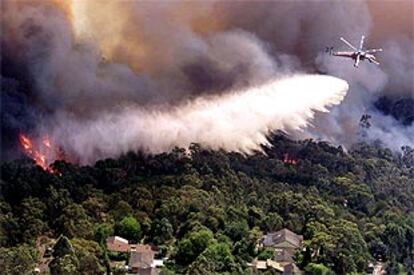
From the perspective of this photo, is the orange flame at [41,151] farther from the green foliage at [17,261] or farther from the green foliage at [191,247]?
the green foliage at [17,261]

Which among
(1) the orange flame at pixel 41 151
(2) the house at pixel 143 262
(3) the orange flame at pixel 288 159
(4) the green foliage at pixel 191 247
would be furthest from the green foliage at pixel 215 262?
(3) the orange flame at pixel 288 159

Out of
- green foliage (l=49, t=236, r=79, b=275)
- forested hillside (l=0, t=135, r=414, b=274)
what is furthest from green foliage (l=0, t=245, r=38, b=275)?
green foliage (l=49, t=236, r=79, b=275)

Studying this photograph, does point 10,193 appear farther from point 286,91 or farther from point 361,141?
point 361,141

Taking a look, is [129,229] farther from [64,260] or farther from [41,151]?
[41,151]

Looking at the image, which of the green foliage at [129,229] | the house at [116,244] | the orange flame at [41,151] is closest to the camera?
the house at [116,244]

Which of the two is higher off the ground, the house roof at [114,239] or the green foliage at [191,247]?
the house roof at [114,239]

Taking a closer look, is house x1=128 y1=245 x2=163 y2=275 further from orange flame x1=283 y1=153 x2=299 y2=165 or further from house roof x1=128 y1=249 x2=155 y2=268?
orange flame x1=283 y1=153 x2=299 y2=165

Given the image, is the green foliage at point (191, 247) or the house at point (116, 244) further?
the house at point (116, 244)
